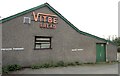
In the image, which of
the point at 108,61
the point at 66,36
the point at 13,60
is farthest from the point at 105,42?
the point at 13,60

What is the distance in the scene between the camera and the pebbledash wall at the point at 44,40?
1430 centimetres

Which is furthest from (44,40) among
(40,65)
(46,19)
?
(40,65)

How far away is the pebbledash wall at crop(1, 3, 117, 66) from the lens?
14297mm

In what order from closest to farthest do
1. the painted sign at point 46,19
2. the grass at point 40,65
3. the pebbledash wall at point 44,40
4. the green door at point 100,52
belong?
the grass at point 40,65
the pebbledash wall at point 44,40
the painted sign at point 46,19
the green door at point 100,52

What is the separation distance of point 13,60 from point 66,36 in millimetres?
5976

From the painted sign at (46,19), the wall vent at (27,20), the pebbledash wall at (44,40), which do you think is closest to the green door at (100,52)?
the pebbledash wall at (44,40)

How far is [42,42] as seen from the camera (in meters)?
16.2

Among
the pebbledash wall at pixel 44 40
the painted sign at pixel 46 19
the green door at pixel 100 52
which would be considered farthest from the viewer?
the green door at pixel 100 52

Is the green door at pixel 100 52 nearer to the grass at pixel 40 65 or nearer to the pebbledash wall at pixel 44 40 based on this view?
the pebbledash wall at pixel 44 40

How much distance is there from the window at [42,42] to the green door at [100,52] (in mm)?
6593

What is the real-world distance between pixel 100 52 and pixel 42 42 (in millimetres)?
7775

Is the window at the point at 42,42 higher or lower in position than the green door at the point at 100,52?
higher

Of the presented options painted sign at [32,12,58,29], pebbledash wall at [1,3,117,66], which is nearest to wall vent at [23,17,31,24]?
pebbledash wall at [1,3,117,66]

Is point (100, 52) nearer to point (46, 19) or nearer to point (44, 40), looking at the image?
point (44, 40)
